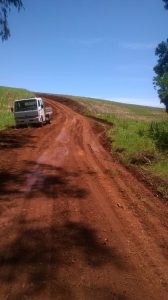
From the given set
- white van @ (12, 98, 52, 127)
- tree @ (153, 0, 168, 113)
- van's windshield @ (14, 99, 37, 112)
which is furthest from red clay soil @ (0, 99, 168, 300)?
tree @ (153, 0, 168, 113)

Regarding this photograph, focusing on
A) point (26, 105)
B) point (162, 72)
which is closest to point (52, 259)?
point (26, 105)

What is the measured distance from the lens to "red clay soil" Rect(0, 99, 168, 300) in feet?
17.7

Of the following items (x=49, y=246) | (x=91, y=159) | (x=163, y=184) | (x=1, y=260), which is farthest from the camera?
(x=91, y=159)

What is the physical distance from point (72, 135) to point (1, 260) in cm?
1691

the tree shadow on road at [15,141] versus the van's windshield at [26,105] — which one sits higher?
the van's windshield at [26,105]

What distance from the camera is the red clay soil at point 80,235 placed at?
5.41 metres

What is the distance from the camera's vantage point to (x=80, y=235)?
7070 mm

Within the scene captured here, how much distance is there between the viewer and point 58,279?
217 inches

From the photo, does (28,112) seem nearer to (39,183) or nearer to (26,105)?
(26,105)

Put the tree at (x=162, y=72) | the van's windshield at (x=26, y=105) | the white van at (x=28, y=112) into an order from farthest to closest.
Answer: the tree at (x=162, y=72), the van's windshield at (x=26, y=105), the white van at (x=28, y=112)

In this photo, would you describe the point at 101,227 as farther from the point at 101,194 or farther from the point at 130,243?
the point at 101,194

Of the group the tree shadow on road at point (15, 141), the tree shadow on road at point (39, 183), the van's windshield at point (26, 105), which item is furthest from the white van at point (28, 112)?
the tree shadow on road at point (39, 183)

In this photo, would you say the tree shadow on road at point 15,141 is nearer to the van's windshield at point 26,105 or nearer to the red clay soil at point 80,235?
the red clay soil at point 80,235

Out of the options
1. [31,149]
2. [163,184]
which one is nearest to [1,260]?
[163,184]
